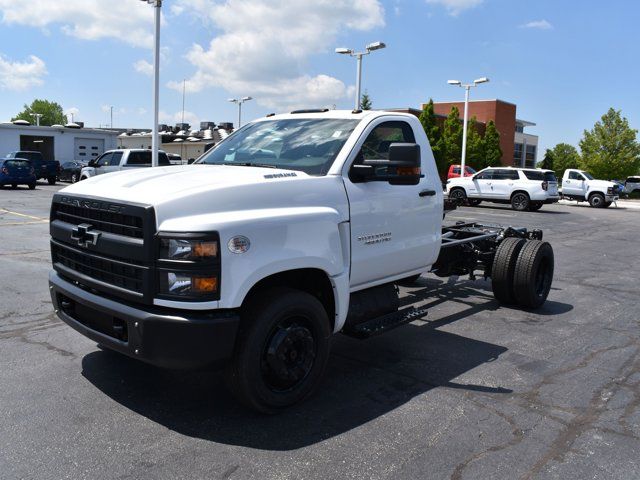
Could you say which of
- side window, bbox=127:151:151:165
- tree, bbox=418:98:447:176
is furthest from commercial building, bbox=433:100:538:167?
side window, bbox=127:151:151:165

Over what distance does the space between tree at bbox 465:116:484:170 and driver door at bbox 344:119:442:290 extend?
149 feet

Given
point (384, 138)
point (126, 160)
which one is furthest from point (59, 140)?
point (384, 138)

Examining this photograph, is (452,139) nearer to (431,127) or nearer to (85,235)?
(431,127)

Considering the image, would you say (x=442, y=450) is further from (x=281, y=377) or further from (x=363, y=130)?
→ (x=363, y=130)

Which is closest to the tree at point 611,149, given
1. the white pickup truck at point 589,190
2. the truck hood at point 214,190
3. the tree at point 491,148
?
the tree at point 491,148

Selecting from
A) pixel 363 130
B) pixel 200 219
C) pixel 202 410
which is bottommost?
pixel 202 410

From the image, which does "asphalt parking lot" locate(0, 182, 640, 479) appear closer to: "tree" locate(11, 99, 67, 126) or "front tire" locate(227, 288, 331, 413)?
"front tire" locate(227, 288, 331, 413)

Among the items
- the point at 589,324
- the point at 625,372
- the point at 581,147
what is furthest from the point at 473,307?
the point at 581,147

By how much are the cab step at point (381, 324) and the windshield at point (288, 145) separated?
1.26 meters

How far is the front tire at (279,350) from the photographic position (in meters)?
3.62

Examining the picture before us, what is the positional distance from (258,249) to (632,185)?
171 feet

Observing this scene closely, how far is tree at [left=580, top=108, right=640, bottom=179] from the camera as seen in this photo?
4784 cm

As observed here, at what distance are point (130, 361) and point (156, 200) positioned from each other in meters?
1.95

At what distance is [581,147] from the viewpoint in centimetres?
4978
